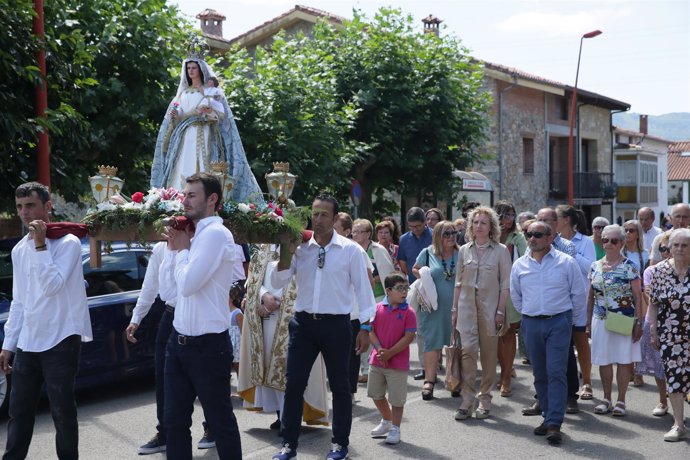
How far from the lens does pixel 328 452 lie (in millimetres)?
6992

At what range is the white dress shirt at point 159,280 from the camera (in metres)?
6.85

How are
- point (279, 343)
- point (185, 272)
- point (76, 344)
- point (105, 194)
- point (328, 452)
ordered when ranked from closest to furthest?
point (185, 272) < point (76, 344) < point (105, 194) < point (328, 452) < point (279, 343)

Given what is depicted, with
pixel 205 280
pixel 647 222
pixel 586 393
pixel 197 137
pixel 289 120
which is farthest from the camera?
pixel 289 120

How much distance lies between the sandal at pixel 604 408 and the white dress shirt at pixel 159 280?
4.34 meters

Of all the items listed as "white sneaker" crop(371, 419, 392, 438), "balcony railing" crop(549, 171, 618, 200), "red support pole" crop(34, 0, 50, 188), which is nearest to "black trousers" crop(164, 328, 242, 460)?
"white sneaker" crop(371, 419, 392, 438)

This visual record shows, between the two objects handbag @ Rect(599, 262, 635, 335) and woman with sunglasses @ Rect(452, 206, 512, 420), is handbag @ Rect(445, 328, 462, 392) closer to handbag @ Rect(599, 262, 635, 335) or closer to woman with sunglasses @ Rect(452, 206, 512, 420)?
woman with sunglasses @ Rect(452, 206, 512, 420)

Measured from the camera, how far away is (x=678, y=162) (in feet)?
226

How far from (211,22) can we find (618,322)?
26.9 meters

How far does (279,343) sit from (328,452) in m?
1.11

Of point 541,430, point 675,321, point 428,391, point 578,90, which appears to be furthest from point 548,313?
point 578,90

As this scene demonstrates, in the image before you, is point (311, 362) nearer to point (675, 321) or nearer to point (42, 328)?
point (42, 328)

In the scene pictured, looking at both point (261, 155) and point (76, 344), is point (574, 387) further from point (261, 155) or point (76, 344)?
point (261, 155)

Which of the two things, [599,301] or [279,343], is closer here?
[279,343]

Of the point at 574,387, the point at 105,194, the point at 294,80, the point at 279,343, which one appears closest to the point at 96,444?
the point at 279,343
